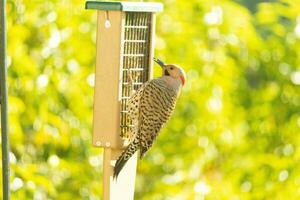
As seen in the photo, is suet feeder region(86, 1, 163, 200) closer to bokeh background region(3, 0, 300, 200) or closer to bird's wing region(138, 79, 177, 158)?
bird's wing region(138, 79, 177, 158)

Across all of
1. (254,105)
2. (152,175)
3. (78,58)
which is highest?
(78,58)

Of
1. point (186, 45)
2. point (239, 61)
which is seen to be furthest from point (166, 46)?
point (239, 61)

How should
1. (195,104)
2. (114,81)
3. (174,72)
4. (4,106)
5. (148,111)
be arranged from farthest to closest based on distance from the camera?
(195,104) → (174,72) → (148,111) → (114,81) → (4,106)

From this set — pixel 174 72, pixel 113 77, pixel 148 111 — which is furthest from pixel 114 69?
pixel 174 72

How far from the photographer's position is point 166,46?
6.64 meters

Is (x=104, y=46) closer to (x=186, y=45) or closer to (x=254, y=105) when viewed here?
(x=186, y=45)

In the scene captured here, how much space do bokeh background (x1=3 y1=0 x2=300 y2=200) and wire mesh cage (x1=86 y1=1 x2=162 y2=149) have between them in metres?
1.30

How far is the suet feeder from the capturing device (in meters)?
4.18

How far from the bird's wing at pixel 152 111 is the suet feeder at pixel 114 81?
0.08 meters

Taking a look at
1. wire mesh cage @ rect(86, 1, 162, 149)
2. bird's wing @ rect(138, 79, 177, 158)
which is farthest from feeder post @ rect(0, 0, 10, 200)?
bird's wing @ rect(138, 79, 177, 158)

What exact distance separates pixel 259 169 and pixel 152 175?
0.76m

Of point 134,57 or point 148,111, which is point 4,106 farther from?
point 134,57

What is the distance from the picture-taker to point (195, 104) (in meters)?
6.97

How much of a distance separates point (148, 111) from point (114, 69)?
0.87 ft
